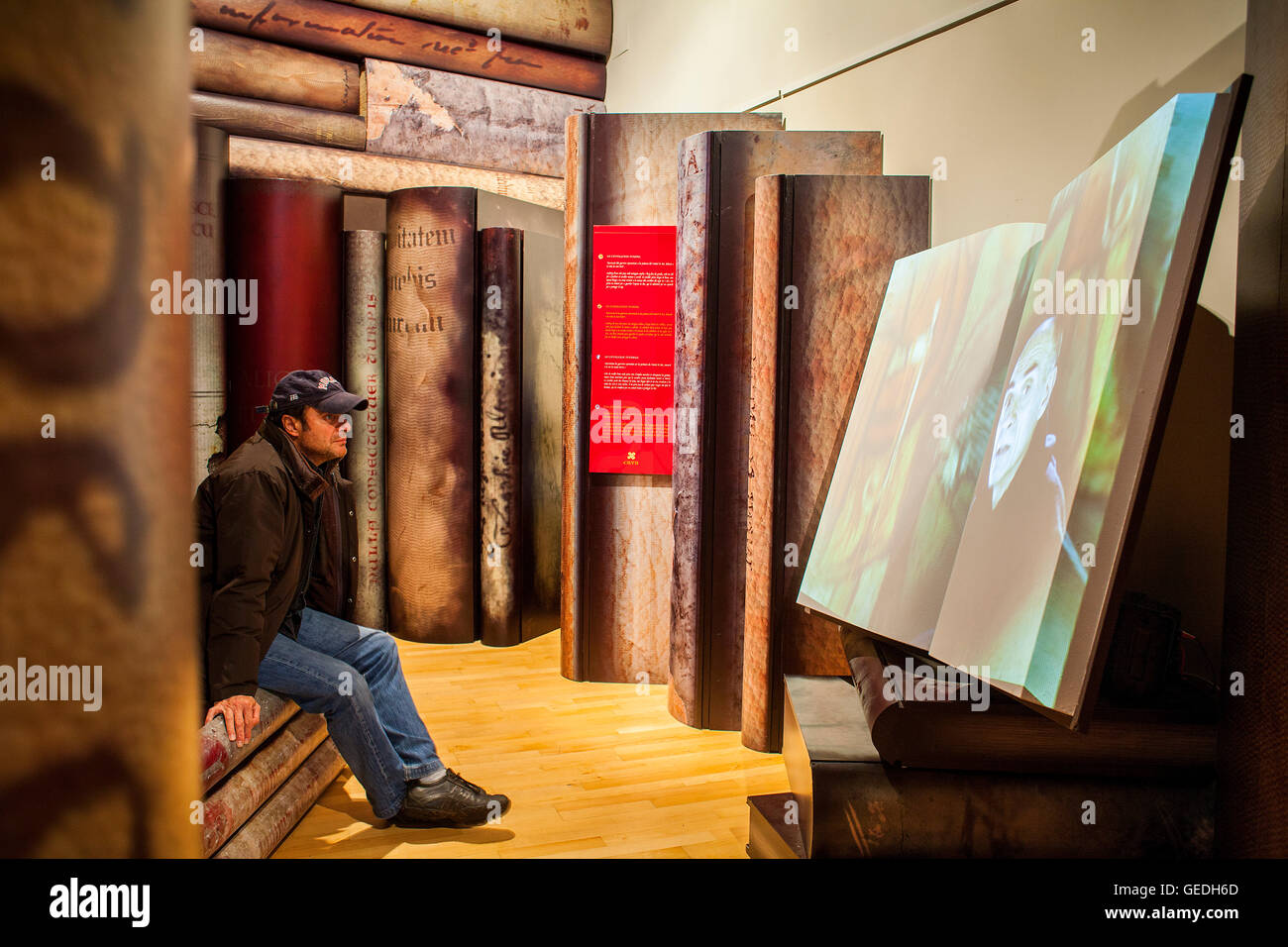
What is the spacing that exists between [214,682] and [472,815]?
0.89 m

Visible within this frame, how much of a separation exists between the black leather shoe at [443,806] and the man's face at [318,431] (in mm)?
1147

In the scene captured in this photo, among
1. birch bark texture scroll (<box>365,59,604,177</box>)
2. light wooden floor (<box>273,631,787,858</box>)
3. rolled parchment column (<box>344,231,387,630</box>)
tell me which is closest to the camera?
light wooden floor (<box>273,631,787,858</box>)

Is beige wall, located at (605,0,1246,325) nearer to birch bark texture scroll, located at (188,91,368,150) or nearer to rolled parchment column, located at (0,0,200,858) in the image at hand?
birch bark texture scroll, located at (188,91,368,150)

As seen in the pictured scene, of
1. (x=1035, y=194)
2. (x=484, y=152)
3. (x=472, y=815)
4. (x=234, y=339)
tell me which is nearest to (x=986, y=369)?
(x=1035, y=194)

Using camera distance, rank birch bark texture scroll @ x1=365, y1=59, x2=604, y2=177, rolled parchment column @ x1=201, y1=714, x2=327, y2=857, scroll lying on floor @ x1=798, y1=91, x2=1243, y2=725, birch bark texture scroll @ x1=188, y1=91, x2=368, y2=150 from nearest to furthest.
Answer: scroll lying on floor @ x1=798, y1=91, x2=1243, y2=725 → rolled parchment column @ x1=201, y1=714, x2=327, y2=857 → birch bark texture scroll @ x1=188, y1=91, x2=368, y2=150 → birch bark texture scroll @ x1=365, y1=59, x2=604, y2=177

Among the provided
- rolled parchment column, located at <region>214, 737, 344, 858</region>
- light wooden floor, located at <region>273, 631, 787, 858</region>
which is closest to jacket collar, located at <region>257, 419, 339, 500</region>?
rolled parchment column, located at <region>214, 737, 344, 858</region>

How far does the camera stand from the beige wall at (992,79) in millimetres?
2496

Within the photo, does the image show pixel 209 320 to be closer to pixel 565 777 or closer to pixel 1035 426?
pixel 565 777

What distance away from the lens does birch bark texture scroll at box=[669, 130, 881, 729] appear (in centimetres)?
365

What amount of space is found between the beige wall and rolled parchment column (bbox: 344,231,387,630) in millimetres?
2346

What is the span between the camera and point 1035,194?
9.99ft

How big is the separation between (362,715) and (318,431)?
949mm

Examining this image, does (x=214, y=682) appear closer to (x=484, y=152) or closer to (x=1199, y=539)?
(x=1199, y=539)

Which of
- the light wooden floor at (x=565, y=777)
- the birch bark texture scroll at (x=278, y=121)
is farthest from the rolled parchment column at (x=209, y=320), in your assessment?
the light wooden floor at (x=565, y=777)
